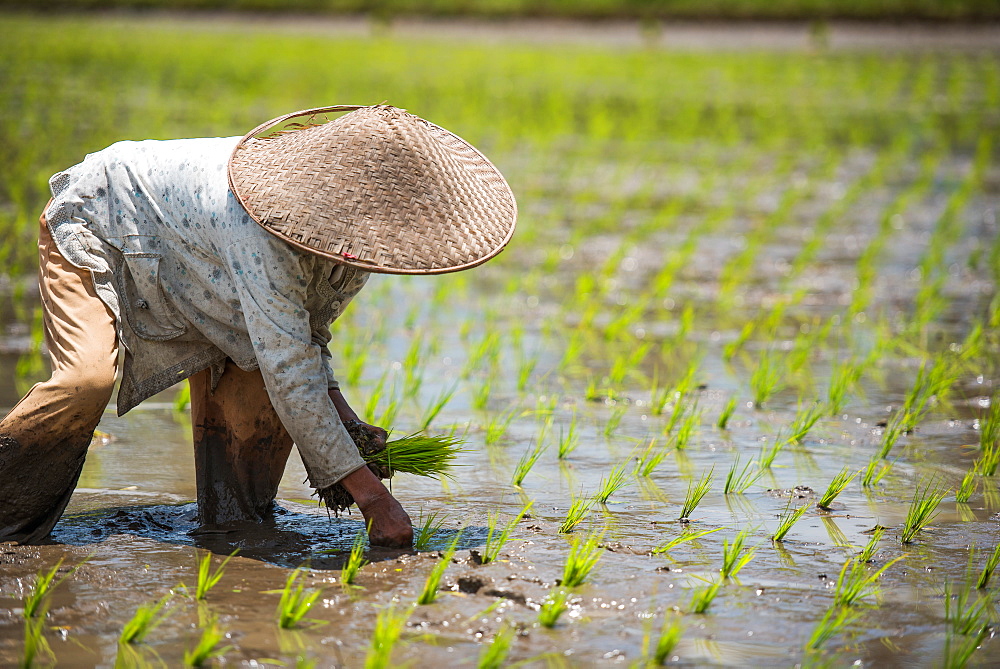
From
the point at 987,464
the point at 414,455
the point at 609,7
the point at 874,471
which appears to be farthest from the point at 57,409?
the point at 609,7

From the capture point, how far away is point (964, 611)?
8.02 ft

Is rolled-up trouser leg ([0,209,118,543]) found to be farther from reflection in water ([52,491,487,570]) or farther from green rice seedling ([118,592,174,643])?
green rice seedling ([118,592,174,643])

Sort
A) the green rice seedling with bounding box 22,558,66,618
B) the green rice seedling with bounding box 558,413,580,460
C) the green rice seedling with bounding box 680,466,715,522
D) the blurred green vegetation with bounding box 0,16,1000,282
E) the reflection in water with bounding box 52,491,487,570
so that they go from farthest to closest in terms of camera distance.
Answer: the blurred green vegetation with bounding box 0,16,1000,282 → the green rice seedling with bounding box 558,413,580,460 → the green rice seedling with bounding box 680,466,715,522 → the reflection in water with bounding box 52,491,487,570 → the green rice seedling with bounding box 22,558,66,618

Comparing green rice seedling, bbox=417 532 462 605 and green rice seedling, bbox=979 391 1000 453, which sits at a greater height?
green rice seedling, bbox=979 391 1000 453

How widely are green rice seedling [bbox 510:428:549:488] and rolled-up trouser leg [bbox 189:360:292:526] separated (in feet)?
2.28

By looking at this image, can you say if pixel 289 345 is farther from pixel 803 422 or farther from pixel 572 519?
pixel 803 422

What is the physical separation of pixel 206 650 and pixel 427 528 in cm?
70

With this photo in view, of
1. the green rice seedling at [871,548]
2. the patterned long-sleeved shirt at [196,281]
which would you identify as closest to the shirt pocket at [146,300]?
the patterned long-sleeved shirt at [196,281]

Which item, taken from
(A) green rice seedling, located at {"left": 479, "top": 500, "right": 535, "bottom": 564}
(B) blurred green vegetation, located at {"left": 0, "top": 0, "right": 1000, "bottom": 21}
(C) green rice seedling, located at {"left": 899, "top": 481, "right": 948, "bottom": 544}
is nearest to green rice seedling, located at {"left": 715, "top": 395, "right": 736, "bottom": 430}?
(C) green rice seedling, located at {"left": 899, "top": 481, "right": 948, "bottom": 544}

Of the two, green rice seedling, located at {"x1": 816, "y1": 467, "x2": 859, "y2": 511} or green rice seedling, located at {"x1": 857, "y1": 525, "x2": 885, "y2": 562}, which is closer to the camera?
green rice seedling, located at {"x1": 857, "y1": 525, "x2": 885, "y2": 562}

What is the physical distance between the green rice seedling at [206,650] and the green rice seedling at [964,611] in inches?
57.5

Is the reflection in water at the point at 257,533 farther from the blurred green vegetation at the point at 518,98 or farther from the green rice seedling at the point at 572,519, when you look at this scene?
the blurred green vegetation at the point at 518,98

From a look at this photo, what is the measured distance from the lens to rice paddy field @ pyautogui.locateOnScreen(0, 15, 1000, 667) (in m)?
2.30

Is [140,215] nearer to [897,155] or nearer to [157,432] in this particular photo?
[157,432]
